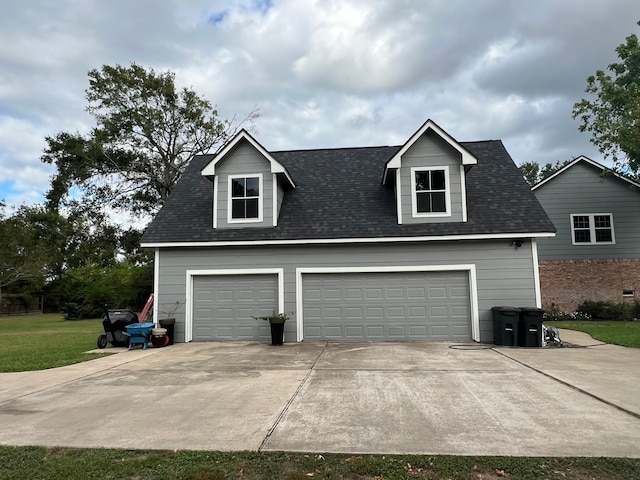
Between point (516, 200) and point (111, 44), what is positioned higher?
point (111, 44)

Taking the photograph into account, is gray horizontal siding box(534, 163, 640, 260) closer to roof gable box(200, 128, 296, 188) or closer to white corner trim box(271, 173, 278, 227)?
white corner trim box(271, 173, 278, 227)

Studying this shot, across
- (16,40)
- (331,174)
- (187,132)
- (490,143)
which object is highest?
(187,132)

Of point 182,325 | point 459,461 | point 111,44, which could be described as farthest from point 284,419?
point 111,44

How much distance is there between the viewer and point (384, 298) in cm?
1192

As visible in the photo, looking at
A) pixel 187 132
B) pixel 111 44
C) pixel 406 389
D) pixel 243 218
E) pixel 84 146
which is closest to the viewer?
pixel 406 389

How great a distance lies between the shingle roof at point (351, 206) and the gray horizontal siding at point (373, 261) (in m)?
0.41

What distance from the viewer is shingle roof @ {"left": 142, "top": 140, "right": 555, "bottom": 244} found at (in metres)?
11.9

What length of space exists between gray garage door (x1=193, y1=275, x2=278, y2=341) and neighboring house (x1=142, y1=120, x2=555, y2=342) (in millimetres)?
31

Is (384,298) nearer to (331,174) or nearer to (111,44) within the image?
(331,174)

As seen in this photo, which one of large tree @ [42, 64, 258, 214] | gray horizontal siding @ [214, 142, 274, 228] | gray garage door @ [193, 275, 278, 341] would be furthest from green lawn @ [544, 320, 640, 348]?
large tree @ [42, 64, 258, 214]

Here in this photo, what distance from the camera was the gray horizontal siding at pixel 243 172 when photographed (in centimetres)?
1280

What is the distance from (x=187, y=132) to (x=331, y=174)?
1817 cm

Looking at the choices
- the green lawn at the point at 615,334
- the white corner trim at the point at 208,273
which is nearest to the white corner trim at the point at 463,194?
the green lawn at the point at 615,334

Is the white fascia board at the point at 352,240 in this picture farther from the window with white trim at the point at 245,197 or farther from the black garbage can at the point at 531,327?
the black garbage can at the point at 531,327
